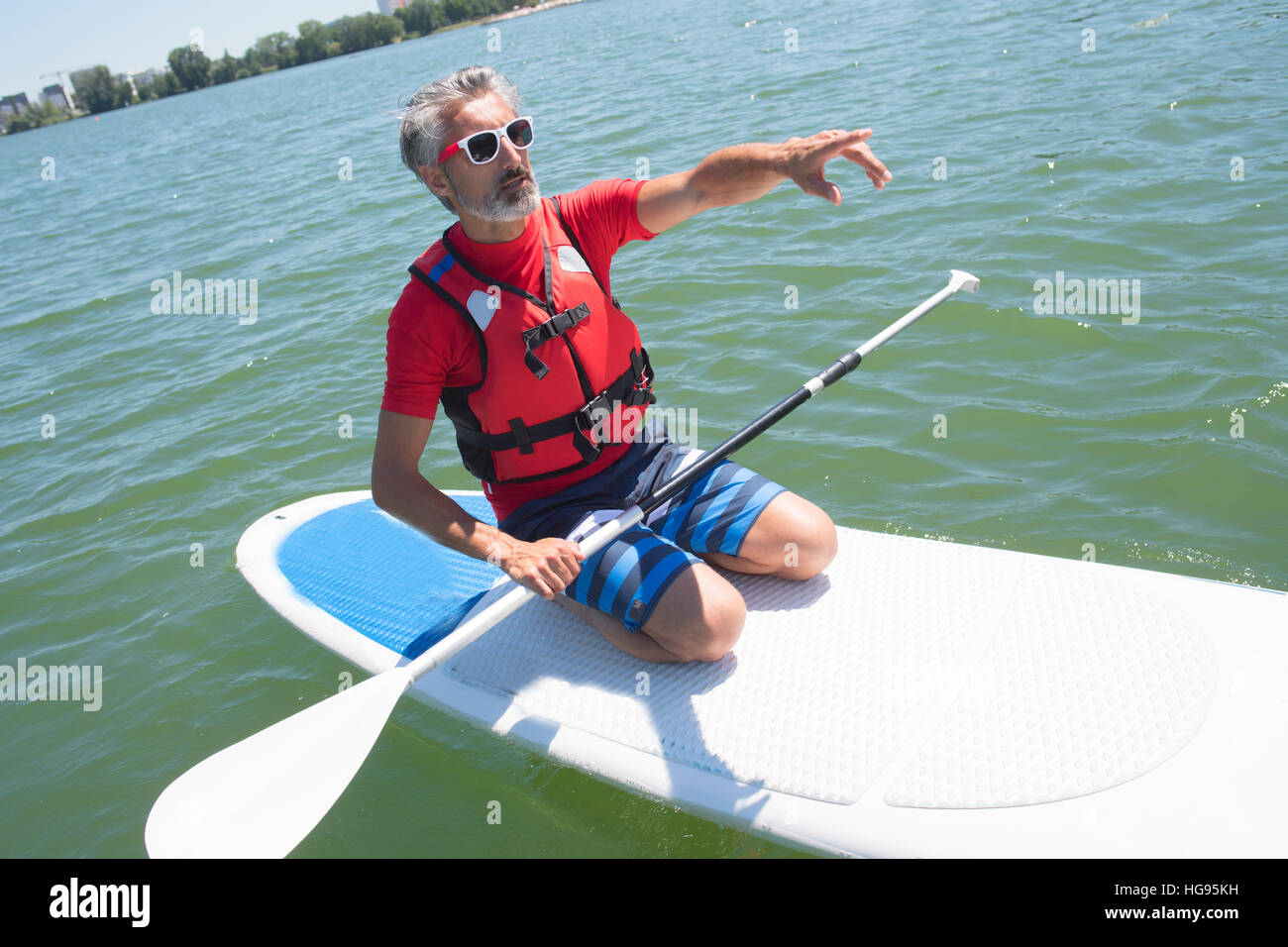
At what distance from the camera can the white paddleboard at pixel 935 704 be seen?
235cm

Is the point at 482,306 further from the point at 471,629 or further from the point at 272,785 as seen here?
the point at 272,785

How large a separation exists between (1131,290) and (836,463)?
219 centimetres

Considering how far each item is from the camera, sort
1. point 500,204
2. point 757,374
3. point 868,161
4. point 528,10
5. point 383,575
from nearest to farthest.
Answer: point 868,161 < point 500,204 < point 383,575 < point 757,374 < point 528,10

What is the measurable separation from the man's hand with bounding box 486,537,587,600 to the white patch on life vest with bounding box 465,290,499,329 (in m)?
0.70

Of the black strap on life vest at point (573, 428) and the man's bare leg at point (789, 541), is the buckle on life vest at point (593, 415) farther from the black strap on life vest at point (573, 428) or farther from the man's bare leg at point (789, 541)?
the man's bare leg at point (789, 541)

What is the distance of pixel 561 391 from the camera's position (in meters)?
3.01

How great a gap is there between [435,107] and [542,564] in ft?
4.55

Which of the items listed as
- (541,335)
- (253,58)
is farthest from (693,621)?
(253,58)

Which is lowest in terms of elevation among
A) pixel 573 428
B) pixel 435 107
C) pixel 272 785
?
pixel 272 785

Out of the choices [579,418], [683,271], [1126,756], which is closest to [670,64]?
[683,271]

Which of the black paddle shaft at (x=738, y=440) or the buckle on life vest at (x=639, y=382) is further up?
the buckle on life vest at (x=639, y=382)

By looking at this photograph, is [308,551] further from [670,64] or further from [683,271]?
[670,64]

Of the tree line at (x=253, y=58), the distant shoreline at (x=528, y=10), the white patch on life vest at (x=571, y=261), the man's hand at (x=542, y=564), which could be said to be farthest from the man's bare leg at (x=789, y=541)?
the tree line at (x=253, y=58)

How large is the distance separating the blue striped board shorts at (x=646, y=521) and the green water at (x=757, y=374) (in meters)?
0.72
